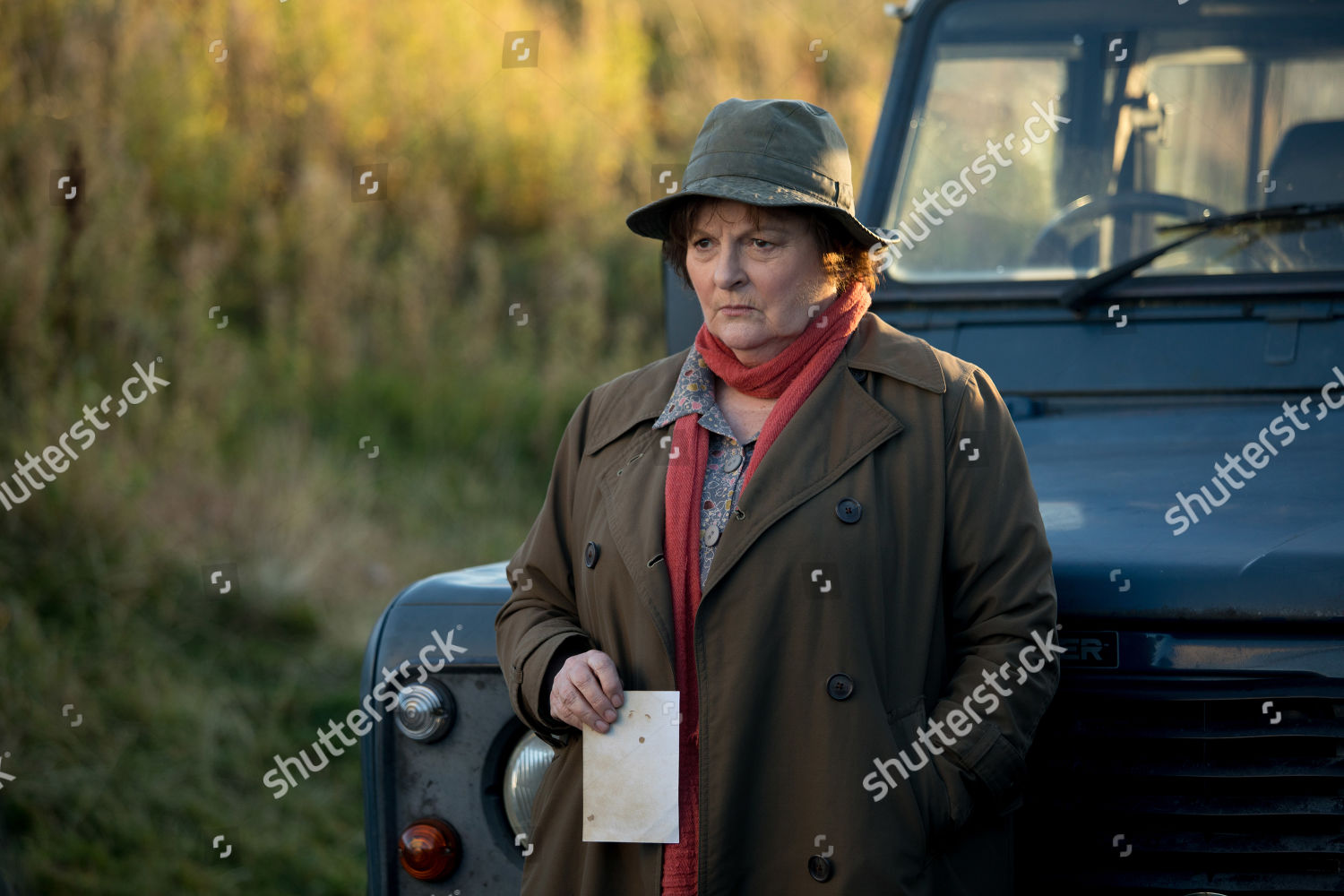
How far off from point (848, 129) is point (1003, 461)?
9773mm

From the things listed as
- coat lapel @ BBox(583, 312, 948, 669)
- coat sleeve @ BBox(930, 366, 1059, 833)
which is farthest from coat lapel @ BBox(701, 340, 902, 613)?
coat sleeve @ BBox(930, 366, 1059, 833)

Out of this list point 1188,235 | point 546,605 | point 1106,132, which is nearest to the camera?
point 546,605

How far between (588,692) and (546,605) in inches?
10.5

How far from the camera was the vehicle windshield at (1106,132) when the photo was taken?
296 centimetres

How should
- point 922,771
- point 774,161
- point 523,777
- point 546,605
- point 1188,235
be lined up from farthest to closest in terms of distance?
point 1188,235 < point 523,777 < point 546,605 < point 774,161 < point 922,771

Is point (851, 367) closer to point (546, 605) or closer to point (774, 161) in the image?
point (774, 161)

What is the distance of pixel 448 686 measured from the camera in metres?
2.43

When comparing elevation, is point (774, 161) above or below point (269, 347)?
below

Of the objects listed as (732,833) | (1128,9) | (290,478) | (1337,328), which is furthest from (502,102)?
(732,833)

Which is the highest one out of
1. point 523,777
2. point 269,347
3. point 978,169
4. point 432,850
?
point 269,347

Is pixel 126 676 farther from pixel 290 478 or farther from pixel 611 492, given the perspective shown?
pixel 611 492

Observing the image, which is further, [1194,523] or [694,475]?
[1194,523]

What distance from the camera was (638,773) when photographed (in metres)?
2.01

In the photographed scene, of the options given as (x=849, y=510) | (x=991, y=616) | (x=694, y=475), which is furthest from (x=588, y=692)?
(x=991, y=616)
